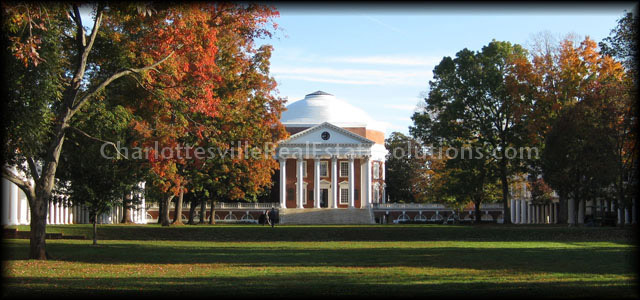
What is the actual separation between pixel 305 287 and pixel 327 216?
6703 cm

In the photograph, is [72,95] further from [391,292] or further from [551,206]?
[551,206]

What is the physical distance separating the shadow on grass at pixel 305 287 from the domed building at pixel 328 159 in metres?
72.5

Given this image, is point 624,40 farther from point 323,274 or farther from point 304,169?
point 304,169

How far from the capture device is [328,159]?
97.6m

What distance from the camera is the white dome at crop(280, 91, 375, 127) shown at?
336 ft

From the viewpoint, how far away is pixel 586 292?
1206 centimetres

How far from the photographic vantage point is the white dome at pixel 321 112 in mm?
102375

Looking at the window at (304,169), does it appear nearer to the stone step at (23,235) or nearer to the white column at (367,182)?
the white column at (367,182)

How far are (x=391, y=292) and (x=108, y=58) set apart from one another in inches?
623

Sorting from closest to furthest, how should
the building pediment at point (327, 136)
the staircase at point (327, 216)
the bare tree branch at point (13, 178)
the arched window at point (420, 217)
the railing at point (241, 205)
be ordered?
1. the bare tree branch at point (13, 178)
2. the staircase at point (327, 216)
3. the arched window at point (420, 217)
4. the railing at point (241, 205)
5. the building pediment at point (327, 136)

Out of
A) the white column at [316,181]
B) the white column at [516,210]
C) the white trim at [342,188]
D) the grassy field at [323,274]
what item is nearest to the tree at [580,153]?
the grassy field at [323,274]

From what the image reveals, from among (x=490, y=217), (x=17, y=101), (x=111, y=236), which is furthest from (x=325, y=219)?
(x=17, y=101)

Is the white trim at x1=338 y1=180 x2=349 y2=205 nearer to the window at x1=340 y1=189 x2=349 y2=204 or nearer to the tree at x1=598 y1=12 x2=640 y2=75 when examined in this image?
the window at x1=340 y1=189 x2=349 y2=204

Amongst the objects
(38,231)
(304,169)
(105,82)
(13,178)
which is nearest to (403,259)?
(105,82)
